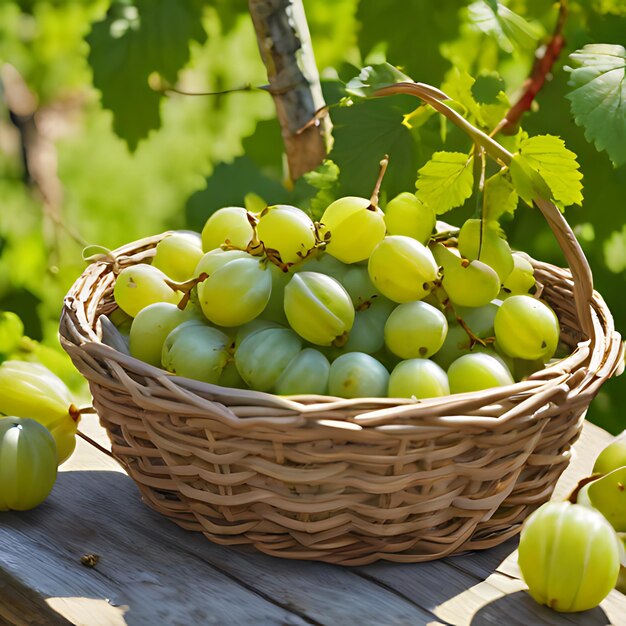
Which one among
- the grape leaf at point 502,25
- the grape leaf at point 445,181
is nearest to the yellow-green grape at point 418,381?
the grape leaf at point 445,181

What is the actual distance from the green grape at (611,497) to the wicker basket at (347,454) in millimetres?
42

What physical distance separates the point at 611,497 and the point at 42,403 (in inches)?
24.9

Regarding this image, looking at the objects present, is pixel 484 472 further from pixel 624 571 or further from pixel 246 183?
pixel 246 183

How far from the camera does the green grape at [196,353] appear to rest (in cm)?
88

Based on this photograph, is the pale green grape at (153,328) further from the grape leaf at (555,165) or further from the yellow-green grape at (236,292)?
the grape leaf at (555,165)

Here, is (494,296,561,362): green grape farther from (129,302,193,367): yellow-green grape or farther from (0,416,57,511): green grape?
(0,416,57,511): green grape

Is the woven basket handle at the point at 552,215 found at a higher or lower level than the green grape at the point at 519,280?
higher

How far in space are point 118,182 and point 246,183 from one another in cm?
73

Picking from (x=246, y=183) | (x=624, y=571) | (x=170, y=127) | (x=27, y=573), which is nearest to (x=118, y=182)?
(x=170, y=127)

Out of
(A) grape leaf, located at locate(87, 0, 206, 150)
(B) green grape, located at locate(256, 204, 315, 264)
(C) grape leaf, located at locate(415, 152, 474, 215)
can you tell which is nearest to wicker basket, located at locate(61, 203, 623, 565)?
(C) grape leaf, located at locate(415, 152, 474, 215)

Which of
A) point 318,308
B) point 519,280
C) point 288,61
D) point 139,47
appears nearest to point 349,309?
point 318,308

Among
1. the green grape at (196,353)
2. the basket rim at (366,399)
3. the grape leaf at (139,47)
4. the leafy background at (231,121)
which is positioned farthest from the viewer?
the grape leaf at (139,47)

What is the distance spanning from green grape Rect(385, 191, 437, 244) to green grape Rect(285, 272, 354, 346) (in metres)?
0.14

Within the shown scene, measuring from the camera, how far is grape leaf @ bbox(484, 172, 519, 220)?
100 cm
